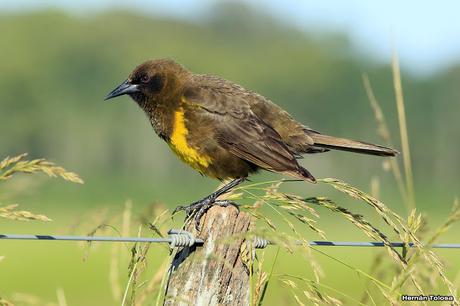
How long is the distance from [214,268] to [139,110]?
59.0 m

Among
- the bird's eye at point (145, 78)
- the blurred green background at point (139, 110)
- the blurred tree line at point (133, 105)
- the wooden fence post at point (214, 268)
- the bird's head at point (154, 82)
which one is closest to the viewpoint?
the wooden fence post at point (214, 268)

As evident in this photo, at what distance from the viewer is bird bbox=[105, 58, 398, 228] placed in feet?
16.8

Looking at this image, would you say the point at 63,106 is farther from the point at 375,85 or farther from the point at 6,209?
the point at 6,209

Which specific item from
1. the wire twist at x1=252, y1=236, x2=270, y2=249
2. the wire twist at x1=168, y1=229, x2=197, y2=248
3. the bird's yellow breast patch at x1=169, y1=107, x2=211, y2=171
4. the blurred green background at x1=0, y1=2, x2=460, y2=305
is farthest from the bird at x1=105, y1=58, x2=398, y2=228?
the blurred green background at x1=0, y1=2, x2=460, y2=305

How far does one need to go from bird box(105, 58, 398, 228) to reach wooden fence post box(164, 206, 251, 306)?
162 centimetres

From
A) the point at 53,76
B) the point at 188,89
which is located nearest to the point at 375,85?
the point at 53,76

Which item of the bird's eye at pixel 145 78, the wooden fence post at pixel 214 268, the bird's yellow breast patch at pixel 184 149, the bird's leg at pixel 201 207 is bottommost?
the wooden fence post at pixel 214 268

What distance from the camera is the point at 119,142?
66.2 meters

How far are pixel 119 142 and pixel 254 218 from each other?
209ft

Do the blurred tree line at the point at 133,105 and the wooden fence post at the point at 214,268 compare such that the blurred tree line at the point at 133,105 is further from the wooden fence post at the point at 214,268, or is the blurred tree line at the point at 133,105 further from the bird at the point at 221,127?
the wooden fence post at the point at 214,268

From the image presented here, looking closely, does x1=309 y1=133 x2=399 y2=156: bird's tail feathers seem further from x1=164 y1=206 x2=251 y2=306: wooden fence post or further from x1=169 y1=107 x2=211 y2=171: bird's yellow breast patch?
x1=164 y1=206 x2=251 y2=306: wooden fence post

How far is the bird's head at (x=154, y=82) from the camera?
5.60 m

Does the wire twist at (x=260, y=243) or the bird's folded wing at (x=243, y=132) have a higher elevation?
the bird's folded wing at (x=243, y=132)

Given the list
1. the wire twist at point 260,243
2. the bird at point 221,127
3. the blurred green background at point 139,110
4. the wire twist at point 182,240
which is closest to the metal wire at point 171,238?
the wire twist at point 182,240
